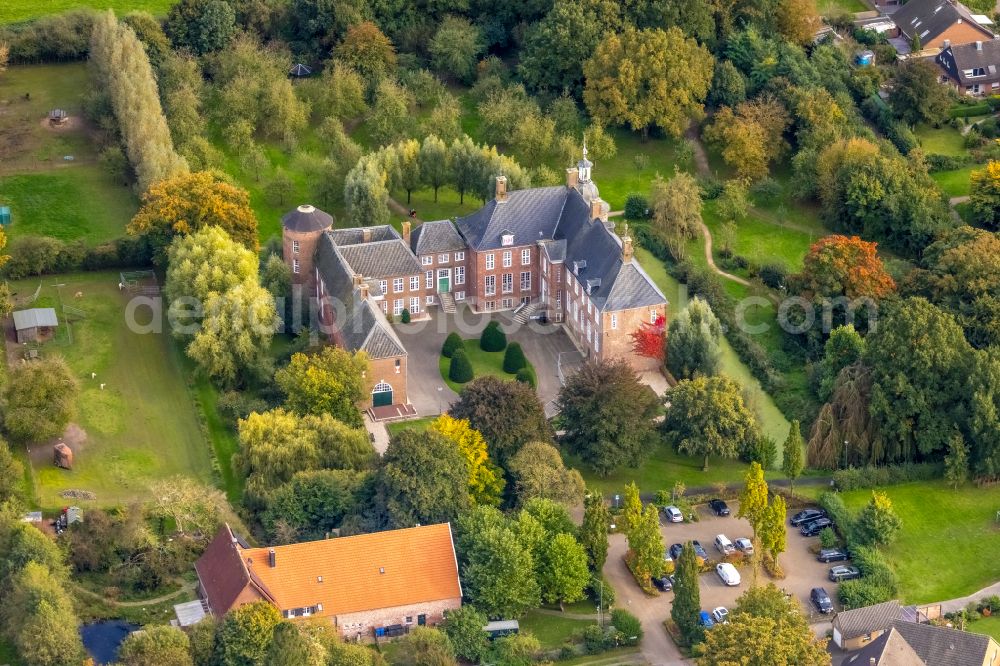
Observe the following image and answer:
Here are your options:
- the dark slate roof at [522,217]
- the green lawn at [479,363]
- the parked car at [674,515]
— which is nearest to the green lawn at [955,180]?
the dark slate roof at [522,217]

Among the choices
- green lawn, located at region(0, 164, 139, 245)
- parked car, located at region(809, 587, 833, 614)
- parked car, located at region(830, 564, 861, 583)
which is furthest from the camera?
green lawn, located at region(0, 164, 139, 245)

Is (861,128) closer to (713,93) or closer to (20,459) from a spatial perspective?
(713,93)

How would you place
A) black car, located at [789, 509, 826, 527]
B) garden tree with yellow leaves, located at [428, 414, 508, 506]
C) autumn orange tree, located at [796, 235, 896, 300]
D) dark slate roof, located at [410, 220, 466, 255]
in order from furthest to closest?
dark slate roof, located at [410, 220, 466, 255]
autumn orange tree, located at [796, 235, 896, 300]
black car, located at [789, 509, 826, 527]
garden tree with yellow leaves, located at [428, 414, 508, 506]

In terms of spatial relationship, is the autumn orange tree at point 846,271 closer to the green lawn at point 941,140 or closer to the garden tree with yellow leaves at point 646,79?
the green lawn at point 941,140

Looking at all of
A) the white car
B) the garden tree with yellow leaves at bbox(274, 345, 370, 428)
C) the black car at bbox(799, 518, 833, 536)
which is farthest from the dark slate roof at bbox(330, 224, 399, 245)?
the white car

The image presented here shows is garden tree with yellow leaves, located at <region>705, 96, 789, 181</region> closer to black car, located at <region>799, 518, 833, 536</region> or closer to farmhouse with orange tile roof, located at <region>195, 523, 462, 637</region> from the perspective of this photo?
black car, located at <region>799, 518, 833, 536</region>

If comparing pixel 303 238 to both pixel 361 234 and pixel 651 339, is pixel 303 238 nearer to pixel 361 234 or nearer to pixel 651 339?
pixel 361 234

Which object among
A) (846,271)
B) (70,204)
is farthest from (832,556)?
(70,204)
